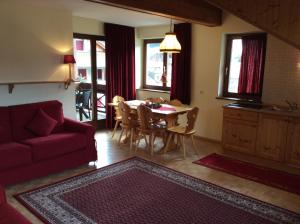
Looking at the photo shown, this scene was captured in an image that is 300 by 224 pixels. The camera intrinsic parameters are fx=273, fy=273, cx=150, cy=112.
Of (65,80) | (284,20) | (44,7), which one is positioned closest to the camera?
(284,20)

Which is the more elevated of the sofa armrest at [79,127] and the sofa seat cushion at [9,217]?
the sofa armrest at [79,127]

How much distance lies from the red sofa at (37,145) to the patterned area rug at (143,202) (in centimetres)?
31

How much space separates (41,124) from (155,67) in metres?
3.47

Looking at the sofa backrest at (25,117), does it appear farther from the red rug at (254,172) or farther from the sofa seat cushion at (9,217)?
the red rug at (254,172)

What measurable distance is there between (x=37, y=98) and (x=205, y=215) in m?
3.46

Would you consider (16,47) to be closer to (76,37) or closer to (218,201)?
(76,37)

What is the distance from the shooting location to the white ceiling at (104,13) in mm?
4344

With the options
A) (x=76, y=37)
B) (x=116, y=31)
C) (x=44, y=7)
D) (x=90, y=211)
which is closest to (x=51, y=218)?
(x=90, y=211)

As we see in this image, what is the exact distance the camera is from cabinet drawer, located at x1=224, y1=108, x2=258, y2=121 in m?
4.42

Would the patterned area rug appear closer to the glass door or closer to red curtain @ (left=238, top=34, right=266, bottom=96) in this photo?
red curtain @ (left=238, top=34, right=266, bottom=96)

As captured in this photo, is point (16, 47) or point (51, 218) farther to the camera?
point (16, 47)

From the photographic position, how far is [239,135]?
15.2ft

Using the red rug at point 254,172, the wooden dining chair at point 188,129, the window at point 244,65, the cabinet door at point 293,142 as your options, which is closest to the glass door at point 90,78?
the wooden dining chair at point 188,129

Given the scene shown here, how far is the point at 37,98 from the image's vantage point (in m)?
4.81
